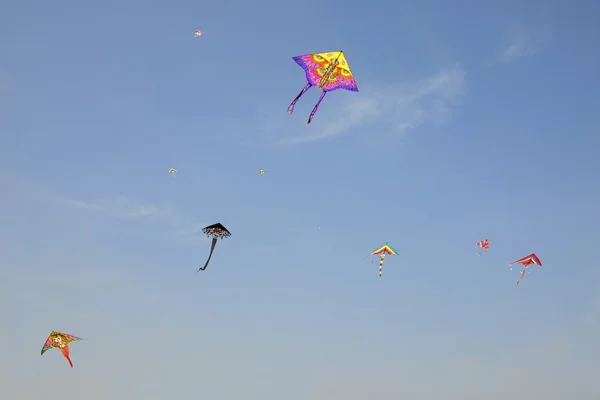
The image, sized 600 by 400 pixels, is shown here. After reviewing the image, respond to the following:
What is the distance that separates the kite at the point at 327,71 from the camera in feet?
171

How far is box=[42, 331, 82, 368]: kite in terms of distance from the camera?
2327 inches

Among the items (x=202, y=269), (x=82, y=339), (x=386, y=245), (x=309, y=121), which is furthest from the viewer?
(x=386, y=245)

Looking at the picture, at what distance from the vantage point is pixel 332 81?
54.1 metres

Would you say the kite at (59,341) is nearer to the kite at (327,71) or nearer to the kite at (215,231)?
the kite at (215,231)

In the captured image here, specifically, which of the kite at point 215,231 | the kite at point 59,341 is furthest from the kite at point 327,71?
the kite at point 59,341

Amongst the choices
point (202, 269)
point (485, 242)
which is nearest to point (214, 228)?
point (202, 269)

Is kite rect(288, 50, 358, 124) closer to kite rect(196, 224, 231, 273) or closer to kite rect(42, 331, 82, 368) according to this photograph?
kite rect(196, 224, 231, 273)

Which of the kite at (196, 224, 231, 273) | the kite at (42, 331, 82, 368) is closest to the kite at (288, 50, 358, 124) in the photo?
the kite at (196, 224, 231, 273)

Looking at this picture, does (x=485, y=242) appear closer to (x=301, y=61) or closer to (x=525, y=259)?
(x=525, y=259)

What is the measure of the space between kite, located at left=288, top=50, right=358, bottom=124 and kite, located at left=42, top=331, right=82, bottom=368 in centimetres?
3792

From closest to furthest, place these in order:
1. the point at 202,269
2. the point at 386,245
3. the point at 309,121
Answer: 1. the point at 309,121
2. the point at 202,269
3. the point at 386,245

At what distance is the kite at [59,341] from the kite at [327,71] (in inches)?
1493

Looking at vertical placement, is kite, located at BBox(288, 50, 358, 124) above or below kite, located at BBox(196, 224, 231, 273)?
above

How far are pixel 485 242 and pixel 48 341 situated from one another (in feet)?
185
